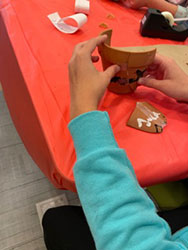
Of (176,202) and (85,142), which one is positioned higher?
(85,142)

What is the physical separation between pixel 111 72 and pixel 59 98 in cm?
14

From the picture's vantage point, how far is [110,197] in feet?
1.11

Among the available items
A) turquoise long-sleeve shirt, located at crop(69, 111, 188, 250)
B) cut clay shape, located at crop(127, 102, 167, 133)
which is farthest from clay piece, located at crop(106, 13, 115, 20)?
turquoise long-sleeve shirt, located at crop(69, 111, 188, 250)

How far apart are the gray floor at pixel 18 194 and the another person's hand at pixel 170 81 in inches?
25.2

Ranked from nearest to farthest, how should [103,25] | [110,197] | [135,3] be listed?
[110,197] → [103,25] → [135,3]

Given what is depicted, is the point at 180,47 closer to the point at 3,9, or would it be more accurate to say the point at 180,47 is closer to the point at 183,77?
the point at 183,77

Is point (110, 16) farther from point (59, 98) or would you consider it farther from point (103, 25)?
point (59, 98)

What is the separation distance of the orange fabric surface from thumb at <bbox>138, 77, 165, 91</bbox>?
0.03 m

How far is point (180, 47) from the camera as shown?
69 centimetres

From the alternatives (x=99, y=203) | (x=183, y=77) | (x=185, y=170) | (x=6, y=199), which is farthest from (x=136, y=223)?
(x=6, y=199)

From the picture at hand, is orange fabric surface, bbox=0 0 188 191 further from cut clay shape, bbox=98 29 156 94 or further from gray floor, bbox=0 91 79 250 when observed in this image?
gray floor, bbox=0 91 79 250

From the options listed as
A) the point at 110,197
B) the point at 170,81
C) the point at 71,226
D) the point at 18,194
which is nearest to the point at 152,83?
the point at 170,81

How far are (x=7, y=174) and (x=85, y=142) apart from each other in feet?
2.36

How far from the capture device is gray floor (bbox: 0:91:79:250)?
812 millimetres
